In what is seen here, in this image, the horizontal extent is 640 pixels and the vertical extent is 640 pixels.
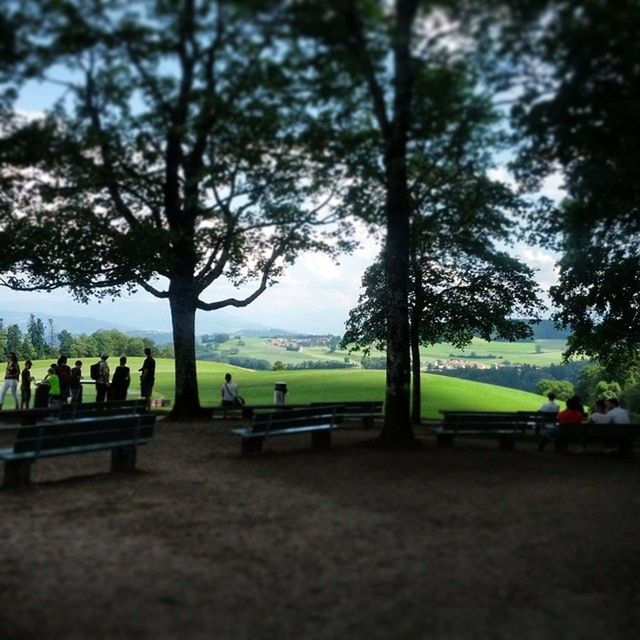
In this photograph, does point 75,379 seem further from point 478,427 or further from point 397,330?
point 478,427

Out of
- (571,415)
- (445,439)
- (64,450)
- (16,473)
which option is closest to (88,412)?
(64,450)

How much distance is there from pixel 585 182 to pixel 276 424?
11218mm

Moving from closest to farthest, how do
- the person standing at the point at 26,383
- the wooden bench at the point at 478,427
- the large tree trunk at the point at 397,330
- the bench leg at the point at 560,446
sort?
the large tree trunk at the point at 397,330 → the bench leg at the point at 560,446 → the wooden bench at the point at 478,427 → the person standing at the point at 26,383

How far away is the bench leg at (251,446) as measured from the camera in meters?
14.4

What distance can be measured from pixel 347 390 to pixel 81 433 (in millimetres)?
46925

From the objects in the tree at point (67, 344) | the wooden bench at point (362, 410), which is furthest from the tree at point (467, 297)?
the tree at point (67, 344)

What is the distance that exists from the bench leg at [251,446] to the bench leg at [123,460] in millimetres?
2763

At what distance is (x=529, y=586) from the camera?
21.3ft

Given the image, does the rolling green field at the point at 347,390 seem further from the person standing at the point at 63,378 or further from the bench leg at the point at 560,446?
the bench leg at the point at 560,446

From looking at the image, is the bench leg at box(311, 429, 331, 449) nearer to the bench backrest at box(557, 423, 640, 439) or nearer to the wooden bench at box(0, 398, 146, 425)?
the wooden bench at box(0, 398, 146, 425)

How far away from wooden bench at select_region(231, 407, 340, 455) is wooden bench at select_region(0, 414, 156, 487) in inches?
90.3

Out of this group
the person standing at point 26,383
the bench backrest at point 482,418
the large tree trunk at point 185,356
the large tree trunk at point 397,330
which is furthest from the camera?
the person standing at point 26,383

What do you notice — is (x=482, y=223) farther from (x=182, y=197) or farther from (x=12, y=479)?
(x=12, y=479)

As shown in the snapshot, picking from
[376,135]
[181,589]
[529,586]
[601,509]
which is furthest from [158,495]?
[376,135]
